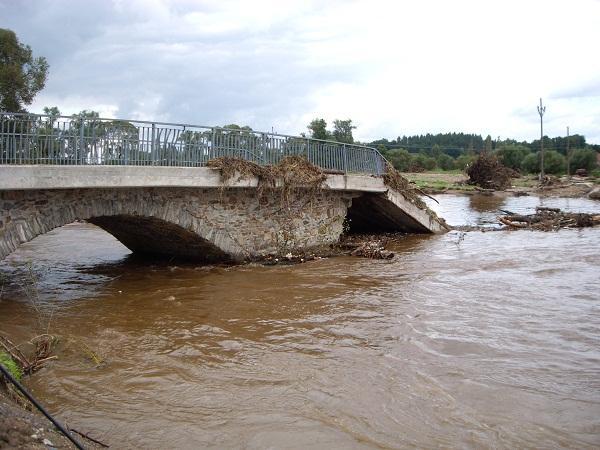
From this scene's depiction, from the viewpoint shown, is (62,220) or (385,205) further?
(385,205)

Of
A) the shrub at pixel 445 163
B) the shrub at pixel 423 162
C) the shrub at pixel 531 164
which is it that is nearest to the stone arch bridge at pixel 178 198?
the shrub at pixel 531 164

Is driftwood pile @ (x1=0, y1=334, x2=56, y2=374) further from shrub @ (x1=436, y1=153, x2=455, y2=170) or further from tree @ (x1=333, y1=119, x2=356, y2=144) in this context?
shrub @ (x1=436, y1=153, x2=455, y2=170)

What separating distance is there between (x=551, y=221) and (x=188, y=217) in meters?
14.2

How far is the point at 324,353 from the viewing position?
6.72 meters

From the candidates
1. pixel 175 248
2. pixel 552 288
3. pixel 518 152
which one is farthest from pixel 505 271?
pixel 518 152

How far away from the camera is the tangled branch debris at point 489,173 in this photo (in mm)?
42062

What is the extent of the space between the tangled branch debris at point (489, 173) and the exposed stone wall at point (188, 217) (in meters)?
30.2

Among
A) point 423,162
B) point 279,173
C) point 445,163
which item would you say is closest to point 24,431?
point 279,173

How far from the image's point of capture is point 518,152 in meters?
62.7

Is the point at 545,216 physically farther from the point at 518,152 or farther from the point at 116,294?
the point at 518,152

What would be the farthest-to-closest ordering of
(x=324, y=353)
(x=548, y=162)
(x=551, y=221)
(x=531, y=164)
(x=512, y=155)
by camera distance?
→ (x=512, y=155) < (x=531, y=164) < (x=548, y=162) < (x=551, y=221) < (x=324, y=353)

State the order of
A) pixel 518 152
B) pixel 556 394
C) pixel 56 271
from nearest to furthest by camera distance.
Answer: pixel 556 394, pixel 56 271, pixel 518 152

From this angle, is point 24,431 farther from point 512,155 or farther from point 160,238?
point 512,155

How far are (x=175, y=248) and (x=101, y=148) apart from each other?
4.18 metres
